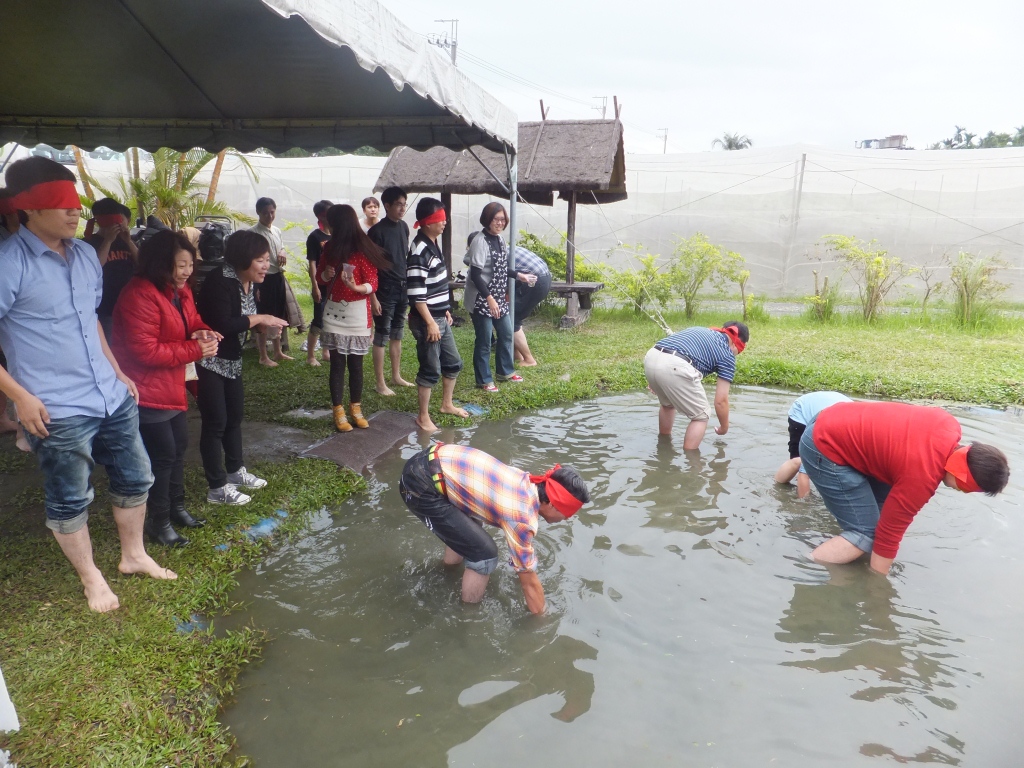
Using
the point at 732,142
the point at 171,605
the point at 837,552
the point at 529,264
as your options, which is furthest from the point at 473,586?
the point at 732,142

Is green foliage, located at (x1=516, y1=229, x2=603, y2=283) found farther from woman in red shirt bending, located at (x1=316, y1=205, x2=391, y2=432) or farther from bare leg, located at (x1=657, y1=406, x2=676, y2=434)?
woman in red shirt bending, located at (x1=316, y1=205, x2=391, y2=432)

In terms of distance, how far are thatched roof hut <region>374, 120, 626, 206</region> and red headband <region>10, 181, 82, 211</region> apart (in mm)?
8206

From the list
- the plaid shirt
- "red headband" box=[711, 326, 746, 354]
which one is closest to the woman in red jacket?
the plaid shirt

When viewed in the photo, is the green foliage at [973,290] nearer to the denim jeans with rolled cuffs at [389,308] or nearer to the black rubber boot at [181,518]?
the denim jeans with rolled cuffs at [389,308]

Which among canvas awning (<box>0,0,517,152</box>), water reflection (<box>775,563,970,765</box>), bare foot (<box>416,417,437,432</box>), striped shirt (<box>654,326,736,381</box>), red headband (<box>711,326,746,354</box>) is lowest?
water reflection (<box>775,563,970,765</box>)

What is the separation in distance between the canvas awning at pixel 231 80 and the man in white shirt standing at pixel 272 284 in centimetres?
73

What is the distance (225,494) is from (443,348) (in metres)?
2.56

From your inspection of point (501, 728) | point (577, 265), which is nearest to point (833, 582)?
point (501, 728)

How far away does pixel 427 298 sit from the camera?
634 centimetres

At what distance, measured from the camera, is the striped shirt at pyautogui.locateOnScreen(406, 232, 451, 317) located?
6230mm

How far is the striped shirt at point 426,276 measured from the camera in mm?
6230

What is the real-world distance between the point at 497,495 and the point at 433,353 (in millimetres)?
3178

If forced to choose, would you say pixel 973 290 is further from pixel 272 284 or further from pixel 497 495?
pixel 497 495

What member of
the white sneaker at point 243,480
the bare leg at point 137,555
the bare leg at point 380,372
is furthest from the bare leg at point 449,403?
the bare leg at point 137,555
